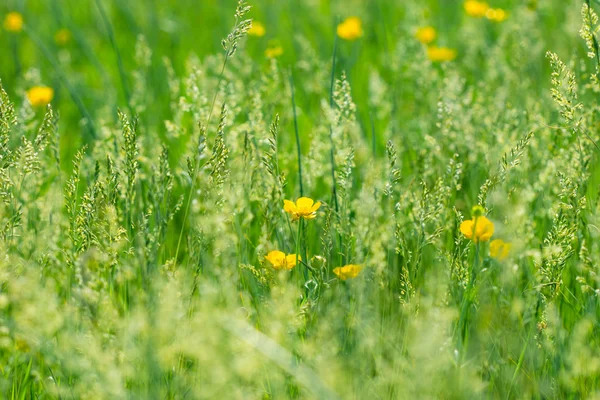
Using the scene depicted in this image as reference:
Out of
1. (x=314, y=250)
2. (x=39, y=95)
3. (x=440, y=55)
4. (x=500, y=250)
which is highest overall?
(x=440, y=55)

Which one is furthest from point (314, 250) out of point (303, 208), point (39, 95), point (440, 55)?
point (440, 55)

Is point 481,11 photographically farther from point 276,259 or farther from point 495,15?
point 276,259

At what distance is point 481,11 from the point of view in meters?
3.86

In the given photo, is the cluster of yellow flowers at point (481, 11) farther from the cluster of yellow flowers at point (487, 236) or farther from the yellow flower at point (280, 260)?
the yellow flower at point (280, 260)

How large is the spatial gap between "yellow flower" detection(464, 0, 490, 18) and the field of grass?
55cm

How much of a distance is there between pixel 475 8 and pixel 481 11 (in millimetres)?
47

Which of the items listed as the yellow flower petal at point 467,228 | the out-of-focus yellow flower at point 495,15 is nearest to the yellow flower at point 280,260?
the yellow flower petal at point 467,228

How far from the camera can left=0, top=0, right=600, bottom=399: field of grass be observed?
134 cm

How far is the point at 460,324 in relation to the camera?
1564mm

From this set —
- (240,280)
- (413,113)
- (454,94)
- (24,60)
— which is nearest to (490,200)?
(240,280)

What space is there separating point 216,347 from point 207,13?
12.4 feet

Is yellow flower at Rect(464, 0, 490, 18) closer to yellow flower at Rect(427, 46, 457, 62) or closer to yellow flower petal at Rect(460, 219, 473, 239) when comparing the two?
yellow flower at Rect(427, 46, 457, 62)

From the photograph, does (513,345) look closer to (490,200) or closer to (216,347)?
(490,200)

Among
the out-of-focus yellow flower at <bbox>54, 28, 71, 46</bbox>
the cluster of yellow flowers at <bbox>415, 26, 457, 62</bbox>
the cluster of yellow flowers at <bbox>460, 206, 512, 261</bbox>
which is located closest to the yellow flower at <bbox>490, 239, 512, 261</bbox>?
the cluster of yellow flowers at <bbox>460, 206, 512, 261</bbox>
